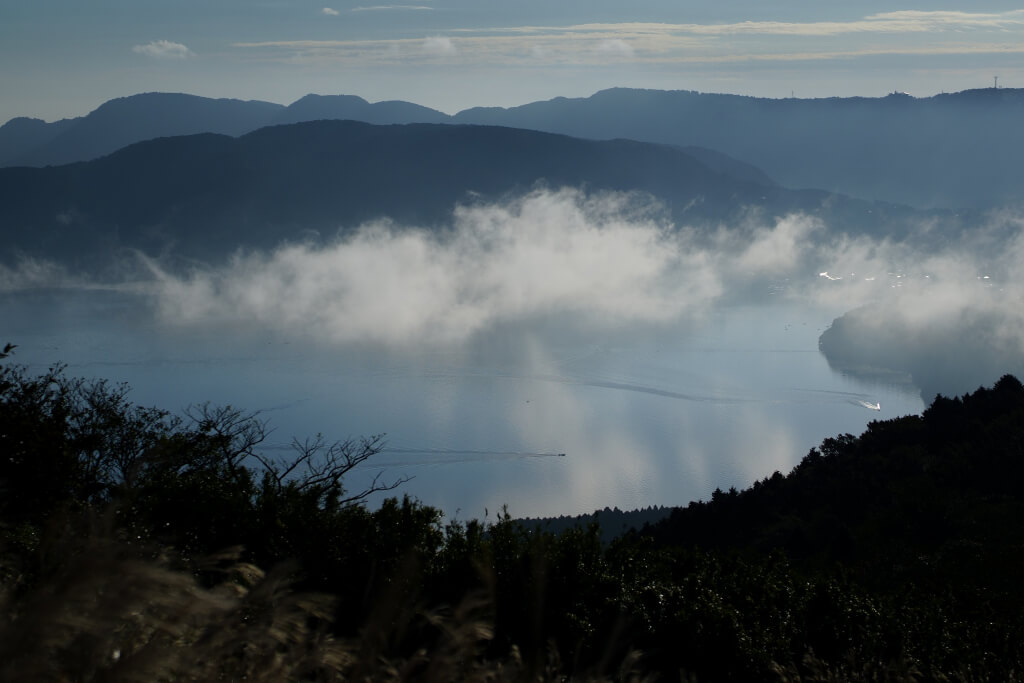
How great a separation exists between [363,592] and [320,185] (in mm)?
151904

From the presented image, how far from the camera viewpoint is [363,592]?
306 inches

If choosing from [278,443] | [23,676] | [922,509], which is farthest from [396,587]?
[278,443]

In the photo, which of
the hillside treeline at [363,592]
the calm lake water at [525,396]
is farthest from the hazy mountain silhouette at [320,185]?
the hillside treeline at [363,592]

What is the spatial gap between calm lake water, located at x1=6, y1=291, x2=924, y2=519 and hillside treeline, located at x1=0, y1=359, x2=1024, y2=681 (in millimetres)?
27993

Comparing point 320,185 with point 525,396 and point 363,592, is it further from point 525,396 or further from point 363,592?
point 363,592

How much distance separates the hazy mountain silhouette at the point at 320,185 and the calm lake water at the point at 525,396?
33947mm

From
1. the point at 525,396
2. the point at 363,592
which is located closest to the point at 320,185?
the point at 525,396

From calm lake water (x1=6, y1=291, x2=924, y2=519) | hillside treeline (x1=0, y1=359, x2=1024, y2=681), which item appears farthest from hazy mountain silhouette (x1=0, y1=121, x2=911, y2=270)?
hillside treeline (x1=0, y1=359, x2=1024, y2=681)

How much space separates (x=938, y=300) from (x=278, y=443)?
302 ft

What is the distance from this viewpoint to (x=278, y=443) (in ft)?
158

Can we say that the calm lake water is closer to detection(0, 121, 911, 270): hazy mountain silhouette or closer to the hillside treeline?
the hillside treeline

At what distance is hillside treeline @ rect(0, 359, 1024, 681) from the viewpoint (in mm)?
2291

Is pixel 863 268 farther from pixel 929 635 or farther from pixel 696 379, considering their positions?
pixel 929 635

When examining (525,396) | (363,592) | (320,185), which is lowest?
(363,592)
